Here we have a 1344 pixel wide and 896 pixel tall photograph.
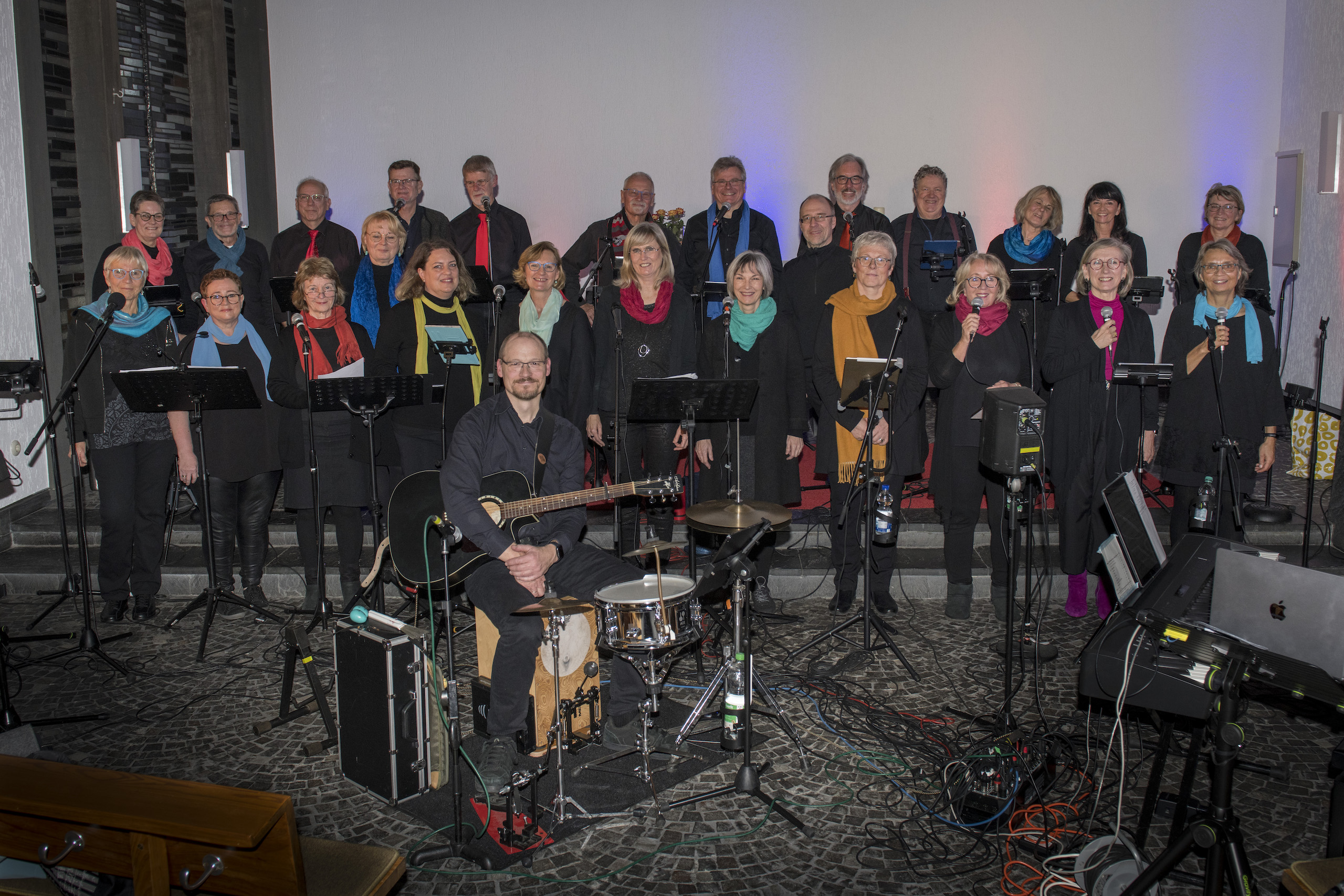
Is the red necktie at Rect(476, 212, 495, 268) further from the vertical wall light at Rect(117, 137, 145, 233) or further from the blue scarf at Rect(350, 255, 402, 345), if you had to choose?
the vertical wall light at Rect(117, 137, 145, 233)

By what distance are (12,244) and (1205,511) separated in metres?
8.14

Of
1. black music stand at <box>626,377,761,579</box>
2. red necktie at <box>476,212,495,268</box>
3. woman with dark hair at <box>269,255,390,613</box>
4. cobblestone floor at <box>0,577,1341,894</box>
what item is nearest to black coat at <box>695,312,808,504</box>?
black music stand at <box>626,377,761,579</box>

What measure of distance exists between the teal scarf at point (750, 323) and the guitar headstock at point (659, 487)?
160 centimetres

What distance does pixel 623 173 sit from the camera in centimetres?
1073

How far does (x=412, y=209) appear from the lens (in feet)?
26.6

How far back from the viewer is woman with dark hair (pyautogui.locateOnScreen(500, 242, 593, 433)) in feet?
21.1

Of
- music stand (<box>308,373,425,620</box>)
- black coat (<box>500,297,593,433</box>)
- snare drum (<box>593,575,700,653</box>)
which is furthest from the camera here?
black coat (<box>500,297,593,433</box>)

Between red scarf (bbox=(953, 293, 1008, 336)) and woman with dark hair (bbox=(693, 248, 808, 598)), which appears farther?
woman with dark hair (bbox=(693, 248, 808, 598))

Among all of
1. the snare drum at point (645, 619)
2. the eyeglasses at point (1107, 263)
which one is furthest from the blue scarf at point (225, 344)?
the eyeglasses at point (1107, 263)

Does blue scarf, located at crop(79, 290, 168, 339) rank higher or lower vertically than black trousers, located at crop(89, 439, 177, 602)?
higher

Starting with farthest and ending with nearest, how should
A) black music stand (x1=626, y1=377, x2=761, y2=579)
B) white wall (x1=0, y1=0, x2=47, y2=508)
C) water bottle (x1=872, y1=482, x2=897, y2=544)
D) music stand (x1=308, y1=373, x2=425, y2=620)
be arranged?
1. white wall (x1=0, y1=0, x2=47, y2=508)
2. music stand (x1=308, y1=373, x2=425, y2=620)
3. water bottle (x1=872, y1=482, x2=897, y2=544)
4. black music stand (x1=626, y1=377, x2=761, y2=579)

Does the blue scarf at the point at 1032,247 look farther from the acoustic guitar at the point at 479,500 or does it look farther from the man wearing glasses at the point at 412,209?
the man wearing glasses at the point at 412,209

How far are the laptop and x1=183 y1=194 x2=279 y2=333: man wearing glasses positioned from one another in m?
6.86

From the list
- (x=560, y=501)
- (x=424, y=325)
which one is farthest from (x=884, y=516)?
(x=424, y=325)
